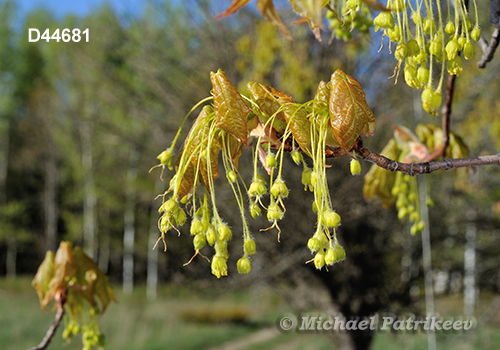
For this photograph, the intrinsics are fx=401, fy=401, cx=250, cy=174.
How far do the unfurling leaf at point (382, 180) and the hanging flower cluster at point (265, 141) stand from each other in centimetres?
52

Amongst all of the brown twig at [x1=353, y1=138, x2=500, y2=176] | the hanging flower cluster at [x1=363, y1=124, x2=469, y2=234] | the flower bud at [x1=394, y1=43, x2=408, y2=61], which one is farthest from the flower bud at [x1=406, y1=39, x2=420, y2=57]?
the hanging flower cluster at [x1=363, y1=124, x2=469, y2=234]

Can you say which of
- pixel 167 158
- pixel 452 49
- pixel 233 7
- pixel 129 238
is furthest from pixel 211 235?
pixel 129 238

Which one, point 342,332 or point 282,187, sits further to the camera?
point 342,332

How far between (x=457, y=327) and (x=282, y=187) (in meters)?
3.05

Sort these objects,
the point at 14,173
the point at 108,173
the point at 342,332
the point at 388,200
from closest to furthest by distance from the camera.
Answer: the point at 388,200
the point at 342,332
the point at 108,173
the point at 14,173

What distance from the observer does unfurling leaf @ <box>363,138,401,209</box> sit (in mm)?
980

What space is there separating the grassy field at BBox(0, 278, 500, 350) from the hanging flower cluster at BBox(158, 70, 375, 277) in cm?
351

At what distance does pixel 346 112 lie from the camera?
1.46 feet

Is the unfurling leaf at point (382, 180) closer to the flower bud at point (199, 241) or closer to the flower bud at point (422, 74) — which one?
the flower bud at point (422, 74)

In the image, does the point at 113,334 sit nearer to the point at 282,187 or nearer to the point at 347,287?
the point at 347,287

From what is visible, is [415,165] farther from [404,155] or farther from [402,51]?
[404,155]

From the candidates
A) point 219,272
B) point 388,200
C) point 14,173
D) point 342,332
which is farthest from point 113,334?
point 14,173

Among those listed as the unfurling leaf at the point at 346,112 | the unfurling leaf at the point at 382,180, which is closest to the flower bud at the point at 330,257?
the unfurling leaf at the point at 346,112

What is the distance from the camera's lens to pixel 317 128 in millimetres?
486
